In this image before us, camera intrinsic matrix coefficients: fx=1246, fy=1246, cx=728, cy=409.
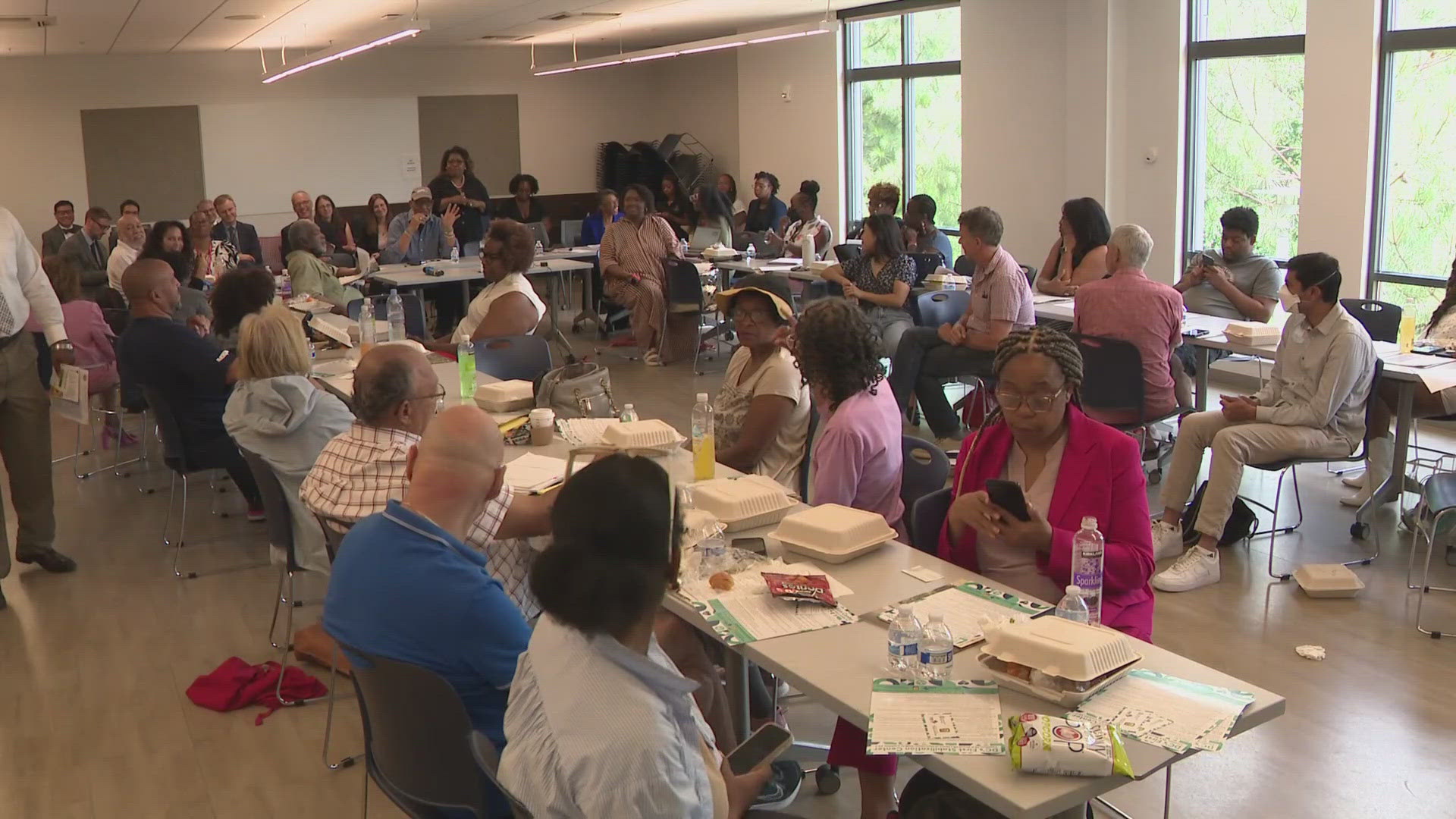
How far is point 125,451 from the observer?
7.46 m

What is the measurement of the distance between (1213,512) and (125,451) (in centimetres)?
608

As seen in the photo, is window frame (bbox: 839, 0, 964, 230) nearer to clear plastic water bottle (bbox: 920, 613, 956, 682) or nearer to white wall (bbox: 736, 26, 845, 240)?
white wall (bbox: 736, 26, 845, 240)

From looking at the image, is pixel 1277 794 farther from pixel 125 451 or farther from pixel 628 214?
pixel 628 214

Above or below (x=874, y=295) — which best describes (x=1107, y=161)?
above

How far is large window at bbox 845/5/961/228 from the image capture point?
12.2 m

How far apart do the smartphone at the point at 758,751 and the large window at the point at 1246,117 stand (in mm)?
7347

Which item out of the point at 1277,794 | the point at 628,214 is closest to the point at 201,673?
the point at 1277,794

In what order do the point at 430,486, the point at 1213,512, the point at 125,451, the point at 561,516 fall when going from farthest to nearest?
the point at 125,451, the point at 1213,512, the point at 430,486, the point at 561,516

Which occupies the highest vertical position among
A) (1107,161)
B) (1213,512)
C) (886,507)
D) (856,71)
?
(856,71)

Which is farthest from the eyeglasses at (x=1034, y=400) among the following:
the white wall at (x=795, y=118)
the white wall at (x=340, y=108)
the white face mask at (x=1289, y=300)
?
the white wall at (x=340, y=108)

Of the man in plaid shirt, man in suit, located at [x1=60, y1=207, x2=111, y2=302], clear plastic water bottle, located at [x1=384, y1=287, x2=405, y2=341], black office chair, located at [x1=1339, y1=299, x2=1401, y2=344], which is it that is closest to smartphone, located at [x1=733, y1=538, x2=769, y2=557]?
the man in plaid shirt

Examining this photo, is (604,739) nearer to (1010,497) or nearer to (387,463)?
(1010,497)

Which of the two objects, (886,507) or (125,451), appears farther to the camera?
(125,451)

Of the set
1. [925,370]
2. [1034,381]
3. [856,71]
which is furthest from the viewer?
[856,71]
